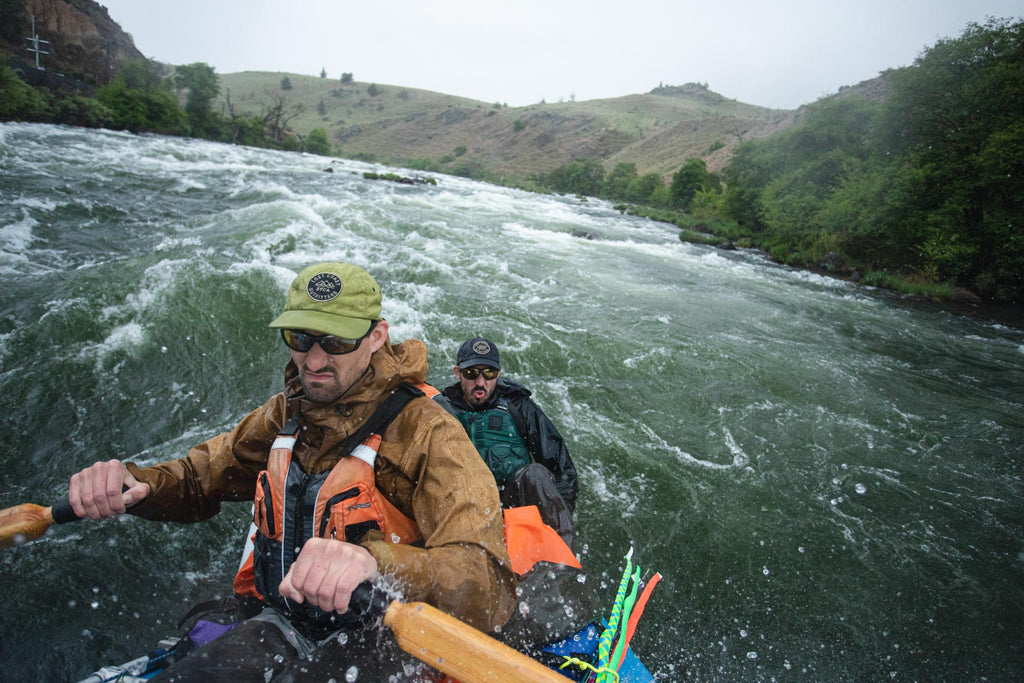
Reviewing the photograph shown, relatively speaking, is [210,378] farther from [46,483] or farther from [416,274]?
[416,274]

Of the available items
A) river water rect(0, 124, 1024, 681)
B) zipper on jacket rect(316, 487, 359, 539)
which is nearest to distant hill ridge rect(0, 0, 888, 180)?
river water rect(0, 124, 1024, 681)

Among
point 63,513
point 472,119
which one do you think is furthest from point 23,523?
point 472,119

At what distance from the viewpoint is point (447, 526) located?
5.45 feet

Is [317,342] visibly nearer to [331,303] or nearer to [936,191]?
[331,303]

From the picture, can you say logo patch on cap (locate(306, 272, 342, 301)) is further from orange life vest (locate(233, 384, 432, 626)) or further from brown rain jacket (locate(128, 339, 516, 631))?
orange life vest (locate(233, 384, 432, 626))

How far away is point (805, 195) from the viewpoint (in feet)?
90.9

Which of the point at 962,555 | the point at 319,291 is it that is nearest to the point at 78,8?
the point at 319,291

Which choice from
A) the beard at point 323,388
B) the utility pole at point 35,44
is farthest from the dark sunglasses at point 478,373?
the utility pole at point 35,44

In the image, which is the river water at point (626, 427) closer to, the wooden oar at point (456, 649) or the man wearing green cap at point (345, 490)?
the man wearing green cap at point (345, 490)

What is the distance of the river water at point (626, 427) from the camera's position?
3.37 metres

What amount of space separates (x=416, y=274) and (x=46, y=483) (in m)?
6.82

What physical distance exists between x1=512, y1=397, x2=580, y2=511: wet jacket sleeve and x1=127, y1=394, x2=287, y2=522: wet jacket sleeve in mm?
2286

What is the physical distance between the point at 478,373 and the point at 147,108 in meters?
52.4

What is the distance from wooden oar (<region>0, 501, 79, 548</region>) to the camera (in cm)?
194
